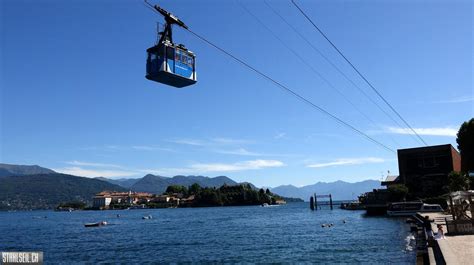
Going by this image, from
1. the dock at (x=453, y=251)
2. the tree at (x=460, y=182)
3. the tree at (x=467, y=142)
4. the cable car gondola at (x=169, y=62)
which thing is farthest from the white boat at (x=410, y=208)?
the cable car gondola at (x=169, y=62)

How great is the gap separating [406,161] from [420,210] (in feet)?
82.7

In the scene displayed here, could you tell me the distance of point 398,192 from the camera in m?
104

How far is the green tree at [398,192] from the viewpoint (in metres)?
104

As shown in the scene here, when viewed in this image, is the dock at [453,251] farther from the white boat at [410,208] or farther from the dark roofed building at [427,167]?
the dark roofed building at [427,167]

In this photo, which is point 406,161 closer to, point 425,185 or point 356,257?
point 425,185

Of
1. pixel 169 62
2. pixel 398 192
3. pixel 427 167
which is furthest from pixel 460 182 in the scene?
pixel 169 62

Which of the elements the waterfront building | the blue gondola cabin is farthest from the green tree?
the blue gondola cabin

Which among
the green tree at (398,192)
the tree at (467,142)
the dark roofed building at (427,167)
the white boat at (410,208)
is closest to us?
the tree at (467,142)

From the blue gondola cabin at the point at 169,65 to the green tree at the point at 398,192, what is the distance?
94.2 meters

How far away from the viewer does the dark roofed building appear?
340ft

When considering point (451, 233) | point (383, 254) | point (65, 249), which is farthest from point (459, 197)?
point (65, 249)

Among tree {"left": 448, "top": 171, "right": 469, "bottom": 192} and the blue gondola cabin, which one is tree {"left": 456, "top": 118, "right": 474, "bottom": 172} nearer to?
tree {"left": 448, "top": 171, "right": 469, "bottom": 192}

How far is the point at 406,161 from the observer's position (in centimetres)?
11000

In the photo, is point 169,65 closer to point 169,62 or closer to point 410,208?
point 169,62
